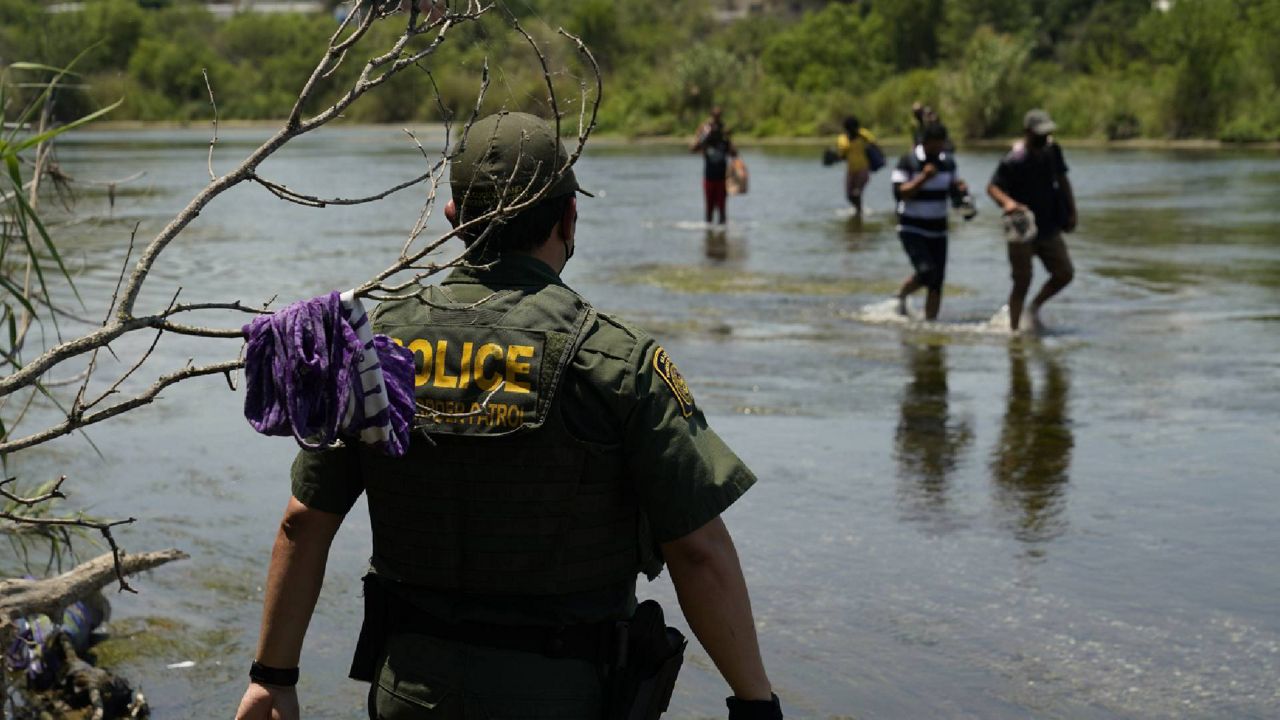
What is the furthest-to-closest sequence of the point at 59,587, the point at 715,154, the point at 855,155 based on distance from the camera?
the point at 855,155, the point at 715,154, the point at 59,587

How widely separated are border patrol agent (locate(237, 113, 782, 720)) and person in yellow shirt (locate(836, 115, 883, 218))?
18.1m

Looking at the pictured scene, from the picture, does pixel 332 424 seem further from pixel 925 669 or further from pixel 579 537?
pixel 925 669

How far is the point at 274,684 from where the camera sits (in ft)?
10.3

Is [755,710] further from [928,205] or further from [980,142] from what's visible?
[980,142]

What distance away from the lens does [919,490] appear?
25.1 ft

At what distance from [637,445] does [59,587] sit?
101 inches

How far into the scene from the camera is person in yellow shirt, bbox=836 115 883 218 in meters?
21.8

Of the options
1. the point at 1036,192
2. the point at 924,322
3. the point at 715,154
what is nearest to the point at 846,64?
the point at 715,154

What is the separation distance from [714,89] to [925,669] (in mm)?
69411

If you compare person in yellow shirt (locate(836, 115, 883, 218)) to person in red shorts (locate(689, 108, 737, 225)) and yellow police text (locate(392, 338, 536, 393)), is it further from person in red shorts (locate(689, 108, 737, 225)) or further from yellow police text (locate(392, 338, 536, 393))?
yellow police text (locate(392, 338, 536, 393))

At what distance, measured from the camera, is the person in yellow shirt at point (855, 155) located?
21.8 m

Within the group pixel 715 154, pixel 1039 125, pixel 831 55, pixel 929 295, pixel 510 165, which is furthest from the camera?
pixel 831 55

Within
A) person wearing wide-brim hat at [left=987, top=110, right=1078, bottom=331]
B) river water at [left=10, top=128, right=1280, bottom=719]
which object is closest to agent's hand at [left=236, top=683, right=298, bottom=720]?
river water at [left=10, top=128, right=1280, bottom=719]

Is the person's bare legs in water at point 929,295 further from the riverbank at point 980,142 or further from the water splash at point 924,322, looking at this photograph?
the riverbank at point 980,142
